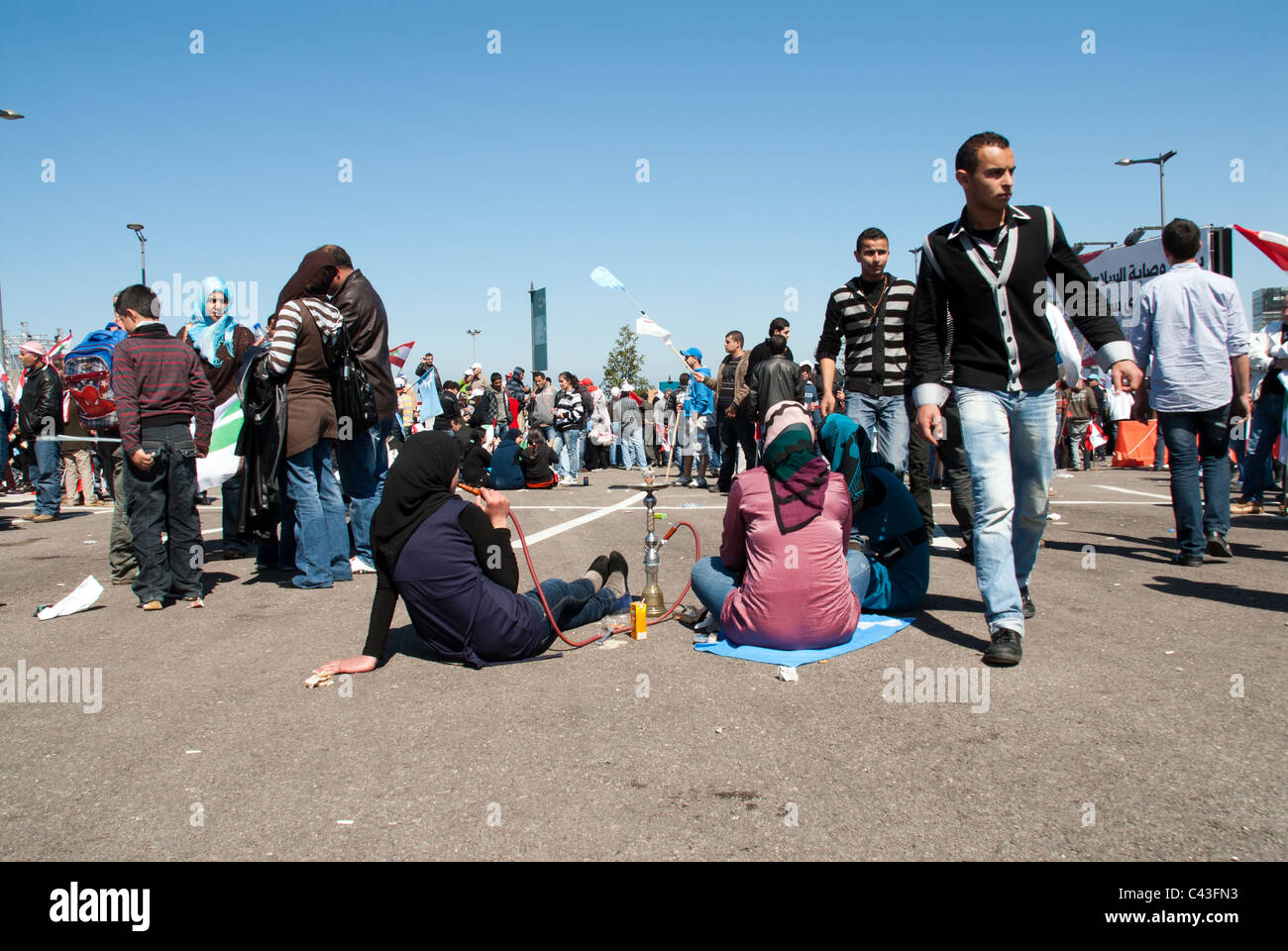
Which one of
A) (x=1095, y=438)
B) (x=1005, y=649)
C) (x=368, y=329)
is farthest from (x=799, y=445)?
(x=1095, y=438)

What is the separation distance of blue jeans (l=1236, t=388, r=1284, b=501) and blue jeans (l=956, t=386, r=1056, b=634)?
710 centimetres

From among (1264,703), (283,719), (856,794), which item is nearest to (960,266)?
(1264,703)

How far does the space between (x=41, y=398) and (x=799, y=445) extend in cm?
1177

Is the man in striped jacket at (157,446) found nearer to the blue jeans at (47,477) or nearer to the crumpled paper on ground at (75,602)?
the crumpled paper on ground at (75,602)

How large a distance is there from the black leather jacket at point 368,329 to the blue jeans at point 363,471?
0.23 metres

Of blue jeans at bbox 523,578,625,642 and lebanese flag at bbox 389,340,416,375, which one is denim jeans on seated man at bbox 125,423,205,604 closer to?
blue jeans at bbox 523,578,625,642

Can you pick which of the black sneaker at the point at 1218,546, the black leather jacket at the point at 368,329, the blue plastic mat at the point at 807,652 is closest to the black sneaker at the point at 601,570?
the blue plastic mat at the point at 807,652

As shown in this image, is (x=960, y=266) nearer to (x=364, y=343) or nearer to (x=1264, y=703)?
(x=1264, y=703)

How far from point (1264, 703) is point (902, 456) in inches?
134

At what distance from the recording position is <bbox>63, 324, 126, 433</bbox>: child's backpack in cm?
840

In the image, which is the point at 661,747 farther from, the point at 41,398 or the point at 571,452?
the point at 571,452

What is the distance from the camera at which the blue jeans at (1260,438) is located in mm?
9828

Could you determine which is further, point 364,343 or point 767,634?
point 364,343
